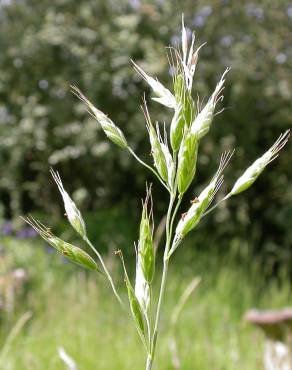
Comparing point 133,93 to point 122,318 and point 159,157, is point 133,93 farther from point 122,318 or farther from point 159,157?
point 159,157

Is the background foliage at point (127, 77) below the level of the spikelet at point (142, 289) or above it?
below

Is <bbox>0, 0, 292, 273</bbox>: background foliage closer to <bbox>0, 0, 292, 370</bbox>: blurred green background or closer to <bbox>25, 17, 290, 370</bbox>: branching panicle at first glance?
<bbox>0, 0, 292, 370</bbox>: blurred green background

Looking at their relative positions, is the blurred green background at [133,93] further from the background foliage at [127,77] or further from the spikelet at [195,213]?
the spikelet at [195,213]

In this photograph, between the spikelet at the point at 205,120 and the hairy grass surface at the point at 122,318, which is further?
the hairy grass surface at the point at 122,318

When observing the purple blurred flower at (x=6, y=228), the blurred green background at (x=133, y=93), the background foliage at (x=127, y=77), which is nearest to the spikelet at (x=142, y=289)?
the purple blurred flower at (x=6, y=228)

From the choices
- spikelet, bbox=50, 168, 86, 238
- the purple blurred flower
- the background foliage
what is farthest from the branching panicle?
the background foliage

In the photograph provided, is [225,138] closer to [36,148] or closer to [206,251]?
[206,251]
